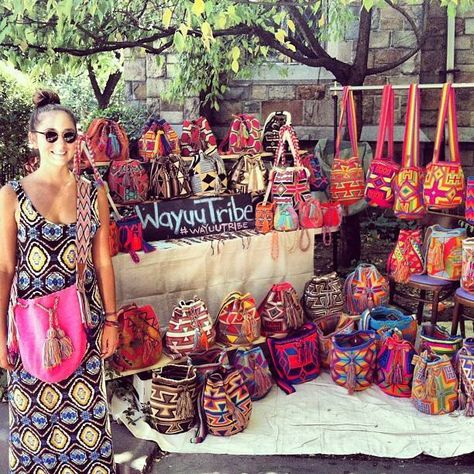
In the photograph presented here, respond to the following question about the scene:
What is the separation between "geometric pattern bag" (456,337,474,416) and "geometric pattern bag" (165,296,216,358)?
5.18 ft

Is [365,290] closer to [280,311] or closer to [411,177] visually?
[280,311]

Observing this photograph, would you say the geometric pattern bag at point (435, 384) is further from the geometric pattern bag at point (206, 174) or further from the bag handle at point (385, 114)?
the geometric pattern bag at point (206, 174)

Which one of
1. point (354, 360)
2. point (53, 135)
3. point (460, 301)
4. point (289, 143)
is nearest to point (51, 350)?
point (53, 135)

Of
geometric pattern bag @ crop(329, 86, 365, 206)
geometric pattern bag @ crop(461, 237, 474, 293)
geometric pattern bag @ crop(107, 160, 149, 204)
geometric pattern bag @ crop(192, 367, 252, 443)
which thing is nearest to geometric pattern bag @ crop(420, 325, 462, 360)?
geometric pattern bag @ crop(461, 237, 474, 293)

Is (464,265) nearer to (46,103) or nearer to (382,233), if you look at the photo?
(46,103)

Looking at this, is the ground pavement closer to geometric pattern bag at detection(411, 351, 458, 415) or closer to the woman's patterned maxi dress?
geometric pattern bag at detection(411, 351, 458, 415)

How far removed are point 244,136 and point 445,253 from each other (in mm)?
1720

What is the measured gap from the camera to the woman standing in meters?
2.84

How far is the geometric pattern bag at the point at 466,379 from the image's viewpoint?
423 centimetres

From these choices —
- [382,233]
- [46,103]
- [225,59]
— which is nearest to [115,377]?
[46,103]

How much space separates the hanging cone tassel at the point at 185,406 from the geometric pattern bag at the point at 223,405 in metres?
0.07

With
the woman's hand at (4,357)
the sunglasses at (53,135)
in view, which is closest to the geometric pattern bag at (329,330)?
the woman's hand at (4,357)

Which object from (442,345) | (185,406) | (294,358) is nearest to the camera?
(185,406)

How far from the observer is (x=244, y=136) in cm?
529
